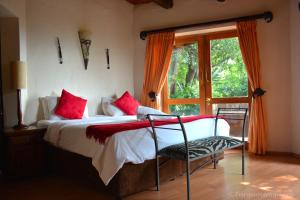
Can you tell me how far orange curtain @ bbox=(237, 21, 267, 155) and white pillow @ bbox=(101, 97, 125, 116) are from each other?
2123 mm

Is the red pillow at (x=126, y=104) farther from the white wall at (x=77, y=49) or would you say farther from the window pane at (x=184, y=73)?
the window pane at (x=184, y=73)

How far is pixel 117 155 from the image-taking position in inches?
102

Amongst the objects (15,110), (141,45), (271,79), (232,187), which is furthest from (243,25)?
(15,110)

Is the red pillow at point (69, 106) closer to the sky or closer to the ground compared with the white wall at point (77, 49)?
closer to the ground

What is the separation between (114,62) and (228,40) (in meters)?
2.07

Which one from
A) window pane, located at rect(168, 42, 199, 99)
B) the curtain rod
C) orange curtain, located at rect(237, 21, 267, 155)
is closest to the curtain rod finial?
the curtain rod

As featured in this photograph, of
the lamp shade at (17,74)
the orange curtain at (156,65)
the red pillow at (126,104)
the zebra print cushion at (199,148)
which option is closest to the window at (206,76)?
the orange curtain at (156,65)

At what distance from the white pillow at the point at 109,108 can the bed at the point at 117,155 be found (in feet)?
4.18

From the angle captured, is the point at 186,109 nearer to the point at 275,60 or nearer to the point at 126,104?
the point at 126,104

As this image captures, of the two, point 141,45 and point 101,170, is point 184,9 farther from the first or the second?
point 101,170

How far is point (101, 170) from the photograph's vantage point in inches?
106

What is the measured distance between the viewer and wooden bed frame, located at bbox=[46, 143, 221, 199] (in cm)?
273

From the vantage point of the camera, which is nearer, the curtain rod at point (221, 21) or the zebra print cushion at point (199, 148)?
the zebra print cushion at point (199, 148)

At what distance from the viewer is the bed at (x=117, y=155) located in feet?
8.70
